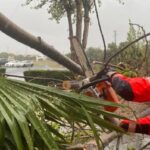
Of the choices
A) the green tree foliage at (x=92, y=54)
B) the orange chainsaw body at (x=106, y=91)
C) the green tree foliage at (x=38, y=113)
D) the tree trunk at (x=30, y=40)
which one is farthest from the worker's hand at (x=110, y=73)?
the green tree foliage at (x=38, y=113)

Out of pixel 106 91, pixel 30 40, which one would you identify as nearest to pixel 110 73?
pixel 106 91

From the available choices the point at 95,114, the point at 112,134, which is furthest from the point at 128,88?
the point at 95,114

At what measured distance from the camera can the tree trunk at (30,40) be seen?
233 cm

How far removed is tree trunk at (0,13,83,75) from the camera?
2328 millimetres

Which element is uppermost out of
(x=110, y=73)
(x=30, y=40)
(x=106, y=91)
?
(x=30, y=40)

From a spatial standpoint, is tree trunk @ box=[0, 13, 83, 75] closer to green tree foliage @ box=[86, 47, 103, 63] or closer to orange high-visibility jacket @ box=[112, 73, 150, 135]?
orange high-visibility jacket @ box=[112, 73, 150, 135]

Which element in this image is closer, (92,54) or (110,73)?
(110,73)

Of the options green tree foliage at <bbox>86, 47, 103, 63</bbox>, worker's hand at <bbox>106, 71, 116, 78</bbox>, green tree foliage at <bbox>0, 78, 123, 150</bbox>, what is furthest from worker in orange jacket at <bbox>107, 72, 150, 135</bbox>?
green tree foliage at <bbox>0, 78, 123, 150</bbox>

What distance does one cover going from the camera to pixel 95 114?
261 centimetres

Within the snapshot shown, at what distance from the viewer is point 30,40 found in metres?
2.60

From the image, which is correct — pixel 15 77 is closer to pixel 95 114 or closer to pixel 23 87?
pixel 23 87

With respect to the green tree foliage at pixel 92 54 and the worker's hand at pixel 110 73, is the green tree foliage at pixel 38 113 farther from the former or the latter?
the green tree foliage at pixel 92 54

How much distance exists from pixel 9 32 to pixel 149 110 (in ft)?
7.69

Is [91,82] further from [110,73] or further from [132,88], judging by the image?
[132,88]
